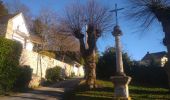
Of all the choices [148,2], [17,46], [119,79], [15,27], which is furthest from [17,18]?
[119,79]

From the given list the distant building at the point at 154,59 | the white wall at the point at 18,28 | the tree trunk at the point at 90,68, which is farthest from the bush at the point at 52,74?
the distant building at the point at 154,59

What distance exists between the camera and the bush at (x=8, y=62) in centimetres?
1927

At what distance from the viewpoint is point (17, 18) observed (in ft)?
134

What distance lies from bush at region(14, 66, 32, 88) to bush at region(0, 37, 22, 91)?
1.14m

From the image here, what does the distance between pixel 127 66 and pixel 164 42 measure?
14.4 metres

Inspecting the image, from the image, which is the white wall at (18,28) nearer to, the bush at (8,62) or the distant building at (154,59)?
the bush at (8,62)

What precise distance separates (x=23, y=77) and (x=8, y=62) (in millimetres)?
3716

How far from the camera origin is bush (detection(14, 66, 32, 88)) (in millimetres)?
22616

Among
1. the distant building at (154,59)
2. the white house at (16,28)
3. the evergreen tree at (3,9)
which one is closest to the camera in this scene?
the white house at (16,28)

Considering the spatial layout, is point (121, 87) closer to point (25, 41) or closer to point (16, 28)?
point (16, 28)

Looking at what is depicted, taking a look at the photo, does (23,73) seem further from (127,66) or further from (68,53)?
(68,53)

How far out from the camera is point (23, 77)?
23.5 meters

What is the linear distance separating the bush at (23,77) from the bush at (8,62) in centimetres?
114

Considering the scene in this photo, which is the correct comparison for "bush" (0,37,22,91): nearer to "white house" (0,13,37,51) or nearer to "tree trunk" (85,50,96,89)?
"tree trunk" (85,50,96,89)
